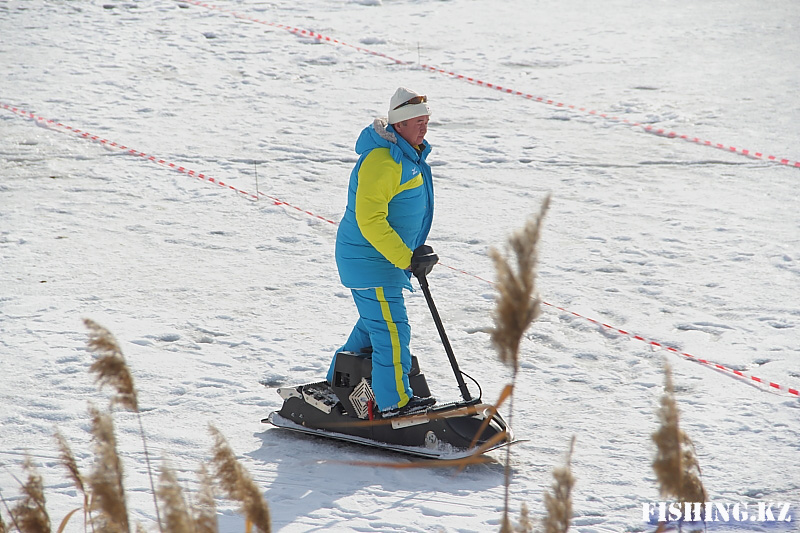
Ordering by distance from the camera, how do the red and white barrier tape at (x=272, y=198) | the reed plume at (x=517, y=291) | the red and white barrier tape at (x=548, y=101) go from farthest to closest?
1. the red and white barrier tape at (x=548, y=101)
2. the red and white barrier tape at (x=272, y=198)
3. the reed plume at (x=517, y=291)

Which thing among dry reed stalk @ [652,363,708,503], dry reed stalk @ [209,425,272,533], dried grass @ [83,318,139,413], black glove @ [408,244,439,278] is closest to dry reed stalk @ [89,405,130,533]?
dried grass @ [83,318,139,413]

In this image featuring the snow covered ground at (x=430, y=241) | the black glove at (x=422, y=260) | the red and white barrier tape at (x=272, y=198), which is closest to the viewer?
the black glove at (x=422, y=260)

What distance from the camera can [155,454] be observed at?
14.7ft

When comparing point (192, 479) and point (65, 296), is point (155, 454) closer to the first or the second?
point (192, 479)

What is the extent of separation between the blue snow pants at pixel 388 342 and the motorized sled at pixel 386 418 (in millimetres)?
100

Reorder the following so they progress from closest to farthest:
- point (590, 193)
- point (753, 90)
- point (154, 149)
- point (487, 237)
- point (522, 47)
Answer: point (487, 237) < point (590, 193) < point (154, 149) < point (753, 90) < point (522, 47)

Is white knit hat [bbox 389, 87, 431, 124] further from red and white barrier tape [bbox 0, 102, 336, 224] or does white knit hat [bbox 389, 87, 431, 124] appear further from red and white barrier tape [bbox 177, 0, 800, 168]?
red and white barrier tape [bbox 177, 0, 800, 168]

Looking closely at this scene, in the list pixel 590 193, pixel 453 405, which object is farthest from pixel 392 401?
pixel 590 193

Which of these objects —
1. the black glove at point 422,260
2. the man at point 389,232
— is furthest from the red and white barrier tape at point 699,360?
the black glove at point 422,260

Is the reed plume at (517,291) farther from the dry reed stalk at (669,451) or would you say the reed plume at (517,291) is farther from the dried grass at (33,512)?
the dried grass at (33,512)

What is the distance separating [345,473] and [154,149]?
667cm

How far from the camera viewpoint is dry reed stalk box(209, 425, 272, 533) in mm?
1717

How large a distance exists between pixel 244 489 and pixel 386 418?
9.18 feet

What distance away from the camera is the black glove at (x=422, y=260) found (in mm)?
4207
